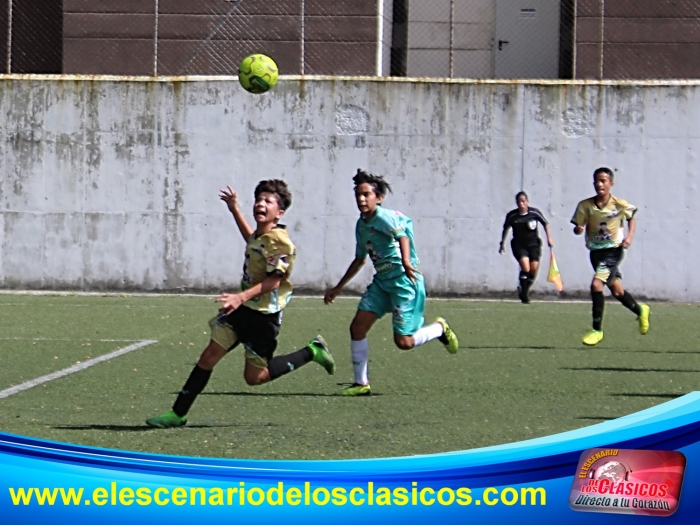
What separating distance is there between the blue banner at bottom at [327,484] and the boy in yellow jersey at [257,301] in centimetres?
338

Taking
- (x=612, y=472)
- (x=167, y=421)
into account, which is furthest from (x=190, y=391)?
(x=612, y=472)

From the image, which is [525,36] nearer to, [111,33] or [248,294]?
[111,33]

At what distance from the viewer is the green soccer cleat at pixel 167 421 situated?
279 inches

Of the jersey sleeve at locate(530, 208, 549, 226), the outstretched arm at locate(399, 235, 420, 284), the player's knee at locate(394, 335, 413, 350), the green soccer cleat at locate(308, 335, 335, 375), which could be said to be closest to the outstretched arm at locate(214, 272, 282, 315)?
the green soccer cleat at locate(308, 335, 335, 375)

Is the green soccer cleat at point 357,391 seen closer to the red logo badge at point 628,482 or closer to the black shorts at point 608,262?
the black shorts at point 608,262

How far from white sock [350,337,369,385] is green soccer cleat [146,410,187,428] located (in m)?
1.93

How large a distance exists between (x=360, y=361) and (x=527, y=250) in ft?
30.8

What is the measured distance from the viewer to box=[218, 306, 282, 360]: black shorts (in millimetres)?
7246

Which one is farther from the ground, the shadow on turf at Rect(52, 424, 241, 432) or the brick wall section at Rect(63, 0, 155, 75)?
the brick wall section at Rect(63, 0, 155, 75)

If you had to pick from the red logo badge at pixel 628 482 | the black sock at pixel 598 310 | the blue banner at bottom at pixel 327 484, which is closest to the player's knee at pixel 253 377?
the blue banner at bottom at pixel 327 484

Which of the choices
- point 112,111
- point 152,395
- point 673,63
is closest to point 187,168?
point 112,111

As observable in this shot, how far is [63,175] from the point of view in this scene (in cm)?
1877

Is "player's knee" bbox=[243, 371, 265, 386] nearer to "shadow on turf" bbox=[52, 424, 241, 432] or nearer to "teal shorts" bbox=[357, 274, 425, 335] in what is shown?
"shadow on turf" bbox=[52, 424, 241, 432]

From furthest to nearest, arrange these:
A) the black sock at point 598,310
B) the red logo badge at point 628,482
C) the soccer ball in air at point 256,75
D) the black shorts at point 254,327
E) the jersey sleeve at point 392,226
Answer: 1. the soccer ball in air at point 256,75
2. the black sock at point 598,310
3. the jersey sleeve at point 392,226
4. the black shorts at point 254,327
5. the red logo badge at point 628,482
